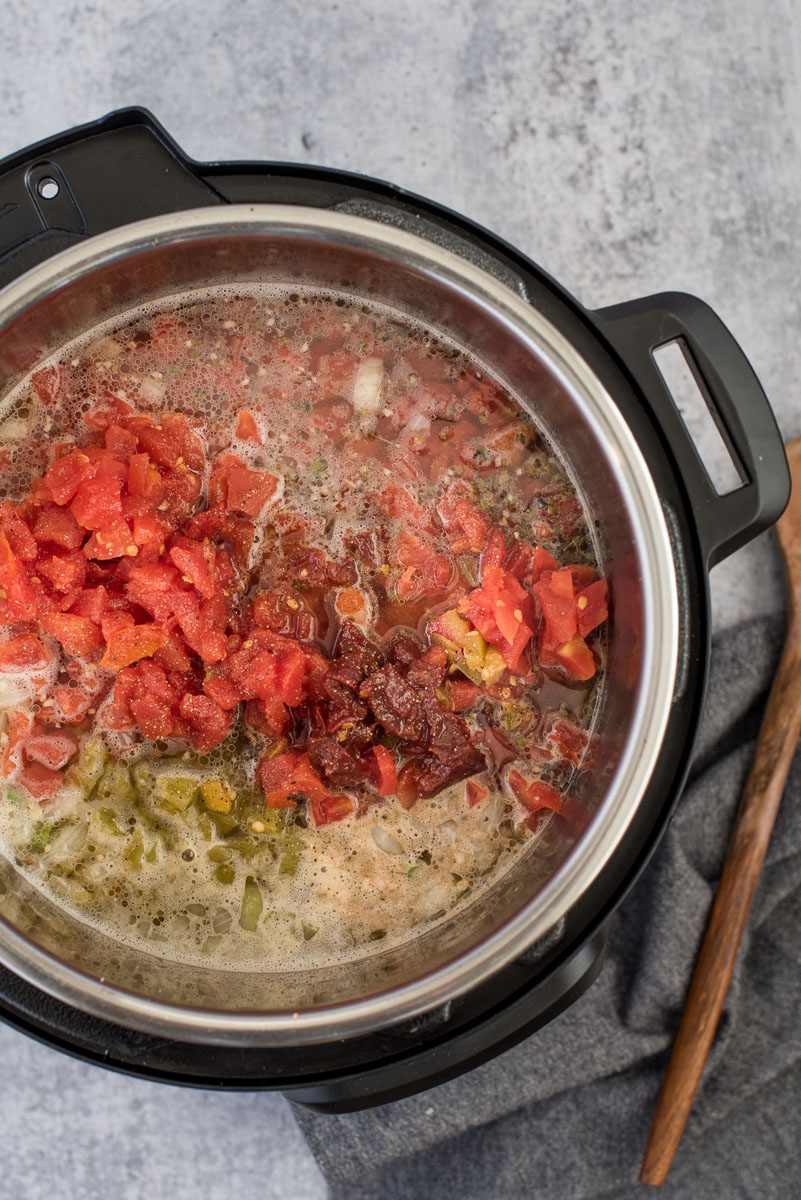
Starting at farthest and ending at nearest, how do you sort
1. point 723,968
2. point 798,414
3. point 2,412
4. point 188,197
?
point 798,414 < point 723,968 < point 2,412 < point 188,197

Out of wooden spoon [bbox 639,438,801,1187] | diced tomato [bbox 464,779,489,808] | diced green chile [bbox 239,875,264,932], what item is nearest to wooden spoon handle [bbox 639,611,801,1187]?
wooden spoon [bbox 639,438,801,1187]

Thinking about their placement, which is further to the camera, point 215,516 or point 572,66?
point 572,66

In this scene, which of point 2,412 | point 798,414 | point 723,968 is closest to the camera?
point 2,412

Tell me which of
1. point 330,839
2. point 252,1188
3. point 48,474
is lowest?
point 252,1188

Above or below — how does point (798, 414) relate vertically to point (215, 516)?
below

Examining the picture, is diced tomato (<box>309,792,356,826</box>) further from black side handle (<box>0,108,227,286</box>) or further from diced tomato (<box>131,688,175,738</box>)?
black side handle (<box>0,108,227,286</box>)

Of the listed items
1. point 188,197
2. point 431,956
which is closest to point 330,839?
point 431,956

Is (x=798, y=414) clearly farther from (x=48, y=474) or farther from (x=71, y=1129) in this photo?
(x=71, y=1129)
